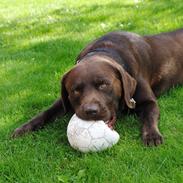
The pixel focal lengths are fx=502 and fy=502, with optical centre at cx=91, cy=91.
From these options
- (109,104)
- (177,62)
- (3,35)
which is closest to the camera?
(109,104)

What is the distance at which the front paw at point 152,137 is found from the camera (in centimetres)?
437

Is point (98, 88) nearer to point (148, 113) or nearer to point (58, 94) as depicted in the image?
point (148, 113)

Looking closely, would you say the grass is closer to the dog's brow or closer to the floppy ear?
the floppy ear

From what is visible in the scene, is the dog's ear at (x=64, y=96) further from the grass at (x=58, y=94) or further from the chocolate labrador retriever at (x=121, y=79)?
the grass at (x=58, y=94)

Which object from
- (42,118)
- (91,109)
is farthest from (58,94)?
(91,109)

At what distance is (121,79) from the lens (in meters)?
4.58

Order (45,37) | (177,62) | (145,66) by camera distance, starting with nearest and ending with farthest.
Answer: (145,66)
(177,62)
(45,37)

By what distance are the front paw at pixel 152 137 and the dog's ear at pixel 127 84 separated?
0.32 meters

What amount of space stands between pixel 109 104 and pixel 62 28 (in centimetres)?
457

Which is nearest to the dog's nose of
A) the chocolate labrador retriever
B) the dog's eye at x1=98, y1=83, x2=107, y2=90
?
the chocolate labrador retriever

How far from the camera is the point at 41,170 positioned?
4145 millimetres

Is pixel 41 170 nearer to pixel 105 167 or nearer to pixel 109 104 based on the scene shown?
pixel 105 167

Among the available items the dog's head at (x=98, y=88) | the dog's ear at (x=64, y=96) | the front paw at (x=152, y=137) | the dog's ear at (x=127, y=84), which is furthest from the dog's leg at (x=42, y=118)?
the front paw at (x=152, y=137)

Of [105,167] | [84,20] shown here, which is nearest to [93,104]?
[105,167]
